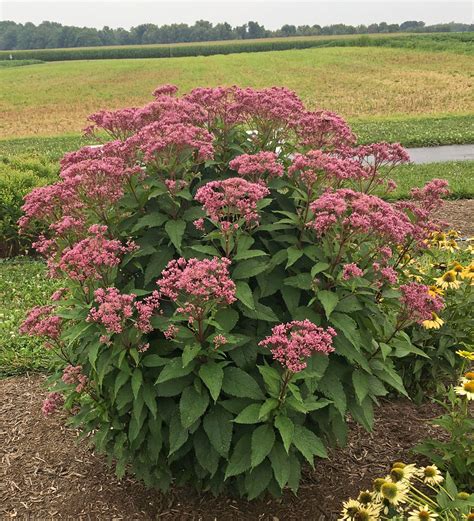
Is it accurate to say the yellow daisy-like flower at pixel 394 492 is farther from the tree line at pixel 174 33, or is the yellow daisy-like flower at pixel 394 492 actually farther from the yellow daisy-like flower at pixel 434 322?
the tree line at pixel 174 33

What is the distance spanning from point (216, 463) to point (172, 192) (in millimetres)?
1477

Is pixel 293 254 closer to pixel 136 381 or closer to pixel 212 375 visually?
pixel 212 375

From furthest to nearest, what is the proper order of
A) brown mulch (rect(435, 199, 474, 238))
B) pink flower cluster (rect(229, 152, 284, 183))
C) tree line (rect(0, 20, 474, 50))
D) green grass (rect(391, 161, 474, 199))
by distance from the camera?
1. tree line (rect(0, 20, 474, 50))
2. green grass (rect(391, 161, 474, 199))
3. brown mulch (rect(435, 199, 474, 238))
4. pink flower cluster (rect(229, 152, 284, 183))

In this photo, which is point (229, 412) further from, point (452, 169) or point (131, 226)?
point (452, 169)

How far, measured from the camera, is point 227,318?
9.60ft

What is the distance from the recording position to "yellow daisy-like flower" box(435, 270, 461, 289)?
14.8 feet

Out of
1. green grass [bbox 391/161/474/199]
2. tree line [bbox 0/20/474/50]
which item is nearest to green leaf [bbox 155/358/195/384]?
green grass [bbox 391/161/474/199]

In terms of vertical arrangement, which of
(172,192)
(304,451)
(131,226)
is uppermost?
(172,192)

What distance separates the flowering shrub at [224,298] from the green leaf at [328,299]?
11 millimetres

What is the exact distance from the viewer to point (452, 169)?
A: 14.0 meters

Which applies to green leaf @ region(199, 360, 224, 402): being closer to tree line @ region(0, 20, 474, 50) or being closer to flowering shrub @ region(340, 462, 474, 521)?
flowering shrub @ region(340, 462, 474, 521)

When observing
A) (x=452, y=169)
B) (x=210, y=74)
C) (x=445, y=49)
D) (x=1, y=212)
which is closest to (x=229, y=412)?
(x=1, y=212)

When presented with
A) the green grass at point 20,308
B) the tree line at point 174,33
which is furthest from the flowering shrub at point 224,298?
the tree line at point 174,33

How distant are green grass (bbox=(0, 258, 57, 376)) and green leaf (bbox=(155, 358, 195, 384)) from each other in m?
1.69
